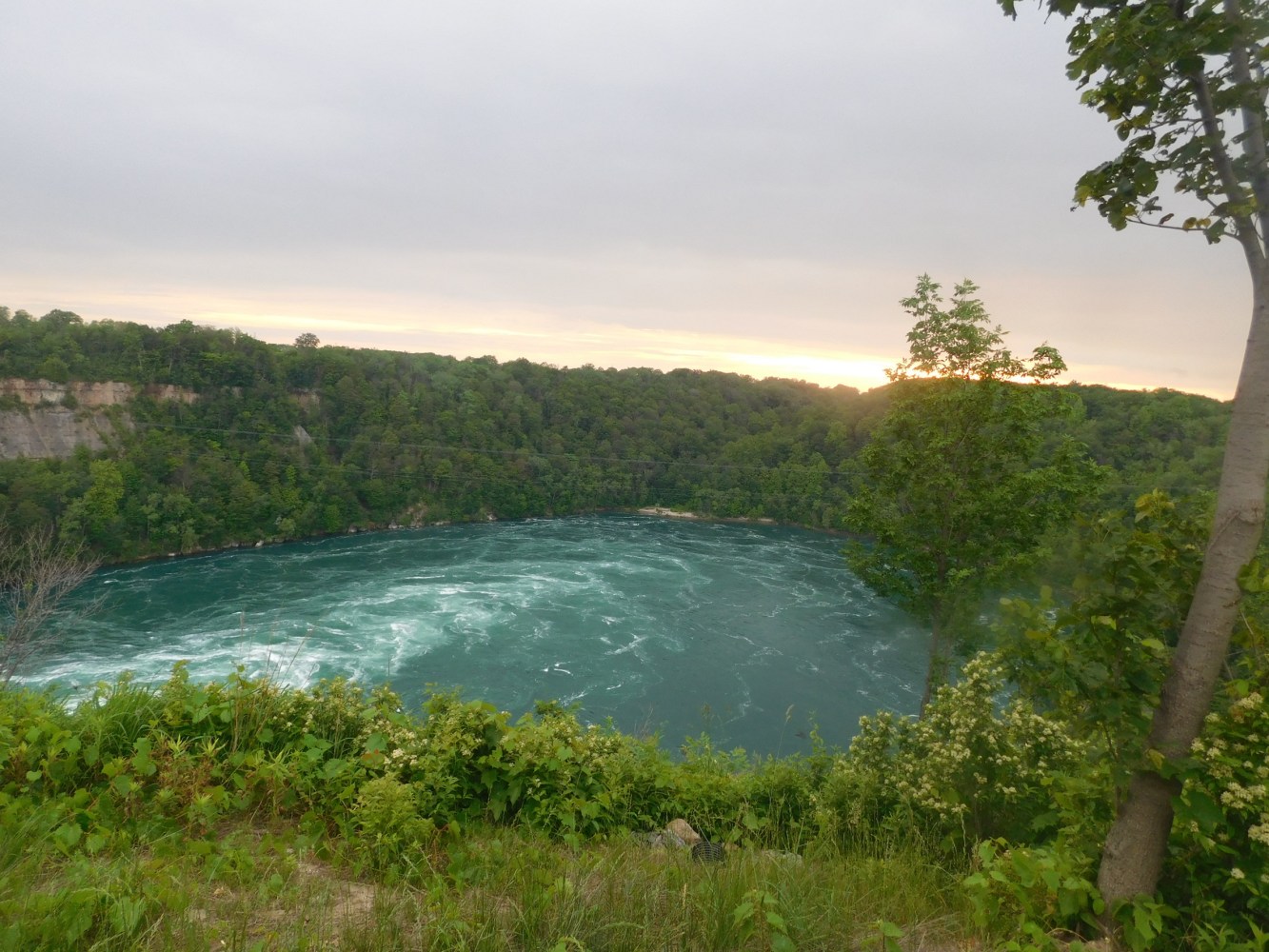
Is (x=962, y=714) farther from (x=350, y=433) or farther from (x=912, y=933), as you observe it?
(x=350, y=433)

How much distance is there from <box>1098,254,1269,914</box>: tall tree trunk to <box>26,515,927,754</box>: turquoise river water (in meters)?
7.88

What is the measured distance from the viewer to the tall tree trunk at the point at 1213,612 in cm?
186

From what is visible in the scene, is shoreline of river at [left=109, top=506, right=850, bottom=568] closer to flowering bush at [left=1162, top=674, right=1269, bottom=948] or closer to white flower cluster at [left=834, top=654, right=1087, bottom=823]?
white flower cluster at [left=834, top=654, right=1087, bottom=823]

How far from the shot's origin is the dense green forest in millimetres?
32250

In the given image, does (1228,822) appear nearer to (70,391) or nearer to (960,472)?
(960,472)

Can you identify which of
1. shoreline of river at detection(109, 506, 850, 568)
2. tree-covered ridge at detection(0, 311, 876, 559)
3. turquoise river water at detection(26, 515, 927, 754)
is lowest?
shoreline of river at detection(109, 506, 850, 568)

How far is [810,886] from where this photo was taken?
6.89ft

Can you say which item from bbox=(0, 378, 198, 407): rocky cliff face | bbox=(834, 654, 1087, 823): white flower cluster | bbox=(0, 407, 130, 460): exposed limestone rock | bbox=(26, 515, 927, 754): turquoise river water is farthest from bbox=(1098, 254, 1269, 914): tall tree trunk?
bbox=(0, 378, 198, 407): rocky cliff face

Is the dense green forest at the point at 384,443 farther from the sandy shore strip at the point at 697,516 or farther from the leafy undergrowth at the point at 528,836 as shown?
the leafy undergrowth at the point at 528,836

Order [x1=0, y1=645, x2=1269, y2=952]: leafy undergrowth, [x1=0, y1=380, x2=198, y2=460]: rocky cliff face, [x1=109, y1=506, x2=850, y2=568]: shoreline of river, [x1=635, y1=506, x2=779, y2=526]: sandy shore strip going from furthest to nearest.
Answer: [x1=635, y1=506, x2=779, y2=526]: sandy shore strip < [x1=0, y1=380, x2=198, y2=460]: rocky cliff face < [x1=109, y1=506, x2=850, y2=568]: shoreline of river < [x1=0, y1=645, x2=1269, y2=952]: leafy undergrowth

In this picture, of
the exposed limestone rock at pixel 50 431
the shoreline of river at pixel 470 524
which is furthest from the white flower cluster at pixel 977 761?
the exposed limestone rock at pixel 50 431

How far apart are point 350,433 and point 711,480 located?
86.3 feet

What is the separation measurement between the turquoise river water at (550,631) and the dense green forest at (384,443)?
465 cm

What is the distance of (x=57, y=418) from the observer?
34750 millimetres
